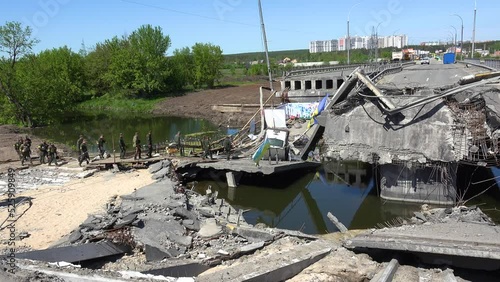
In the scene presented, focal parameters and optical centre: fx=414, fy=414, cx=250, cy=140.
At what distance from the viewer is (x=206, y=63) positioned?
250ft

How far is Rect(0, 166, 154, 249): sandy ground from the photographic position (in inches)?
528

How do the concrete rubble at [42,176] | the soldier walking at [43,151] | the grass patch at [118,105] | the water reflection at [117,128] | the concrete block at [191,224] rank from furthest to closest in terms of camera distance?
the grass patch at [118,105] → the water reflection at [117,128] → the soldier walking at [43,151] → the concrete rubble at [42,176] → the concrete block at [191,224]

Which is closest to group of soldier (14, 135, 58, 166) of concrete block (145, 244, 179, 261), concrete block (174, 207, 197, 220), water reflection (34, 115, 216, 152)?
water reflection (34, 115, 216, 152)

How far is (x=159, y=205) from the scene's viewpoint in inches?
578

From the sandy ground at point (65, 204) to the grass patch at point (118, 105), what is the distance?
1775 inches

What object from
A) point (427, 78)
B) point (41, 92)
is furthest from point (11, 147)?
point (427, 78)

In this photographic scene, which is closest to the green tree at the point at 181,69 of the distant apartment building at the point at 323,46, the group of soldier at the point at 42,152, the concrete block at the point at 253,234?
the group of soldier at the point at 42,152

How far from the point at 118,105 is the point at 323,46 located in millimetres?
129407

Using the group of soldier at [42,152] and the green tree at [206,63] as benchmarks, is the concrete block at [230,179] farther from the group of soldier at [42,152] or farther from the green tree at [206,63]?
the green tree at [206,63]

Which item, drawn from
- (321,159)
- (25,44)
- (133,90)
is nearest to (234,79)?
(133,90)

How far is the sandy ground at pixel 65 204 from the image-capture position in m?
13.4

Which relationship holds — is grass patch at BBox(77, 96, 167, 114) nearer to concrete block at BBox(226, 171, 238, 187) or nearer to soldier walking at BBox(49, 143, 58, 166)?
soldier walking at BBox(49, 143, 58, 166)

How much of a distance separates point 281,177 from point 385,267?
523 inches

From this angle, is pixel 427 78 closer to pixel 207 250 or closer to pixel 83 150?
pixel 83 150
